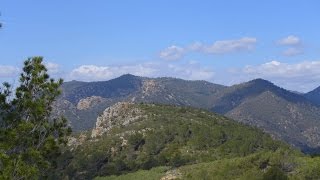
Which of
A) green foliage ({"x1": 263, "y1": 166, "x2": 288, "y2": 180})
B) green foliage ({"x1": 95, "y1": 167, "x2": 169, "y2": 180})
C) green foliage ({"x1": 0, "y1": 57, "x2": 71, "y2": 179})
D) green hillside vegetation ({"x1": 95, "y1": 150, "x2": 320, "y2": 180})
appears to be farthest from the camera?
green foliage ({"x1": 95, "y1": 167, "x2": 169, "y2": 180})

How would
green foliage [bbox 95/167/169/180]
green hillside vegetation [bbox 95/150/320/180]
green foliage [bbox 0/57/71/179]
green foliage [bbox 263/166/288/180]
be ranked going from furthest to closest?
green foliage [bbox 95/167/169/180]
green hillside vegetation [bbox 95/150/320/180]
green foliage [bbox 263/166/288/180]
green foliage [bbox 0/57/71/179]

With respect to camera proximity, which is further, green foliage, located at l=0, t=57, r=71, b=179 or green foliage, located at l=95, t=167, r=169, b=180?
green foliage, located at l=95, t=167, r=169, b=180

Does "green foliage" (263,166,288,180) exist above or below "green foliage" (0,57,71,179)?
below

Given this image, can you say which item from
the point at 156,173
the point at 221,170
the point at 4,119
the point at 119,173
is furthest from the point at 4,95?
the point at 119,173

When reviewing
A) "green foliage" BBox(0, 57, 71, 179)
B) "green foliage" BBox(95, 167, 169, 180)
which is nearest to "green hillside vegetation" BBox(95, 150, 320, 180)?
"green foliage" BBox(95, 167, 169, 180)

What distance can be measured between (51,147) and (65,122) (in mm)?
3283

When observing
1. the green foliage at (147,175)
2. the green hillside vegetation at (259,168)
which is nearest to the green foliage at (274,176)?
the green hillside vegetation at (259,168)

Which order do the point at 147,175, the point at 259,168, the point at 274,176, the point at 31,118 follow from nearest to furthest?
the point at 31,118
the point at 274,176
the point at 259,168
the point at 147,175

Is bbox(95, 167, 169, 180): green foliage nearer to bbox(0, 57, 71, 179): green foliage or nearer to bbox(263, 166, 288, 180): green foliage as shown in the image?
bbox(263, 166, 288, 180): green foliage

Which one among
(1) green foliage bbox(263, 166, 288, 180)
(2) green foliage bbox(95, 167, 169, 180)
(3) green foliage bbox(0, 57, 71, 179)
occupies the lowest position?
(2) green foliage bbox(95, 167, 169, 180)

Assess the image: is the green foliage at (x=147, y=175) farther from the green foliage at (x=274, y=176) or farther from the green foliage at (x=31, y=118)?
the green foliage at (x=31, y=118)

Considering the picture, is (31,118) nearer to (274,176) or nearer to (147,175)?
(274,176)

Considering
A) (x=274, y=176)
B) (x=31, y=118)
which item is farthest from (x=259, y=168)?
(x=31, y=118)

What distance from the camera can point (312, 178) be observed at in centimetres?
13638
